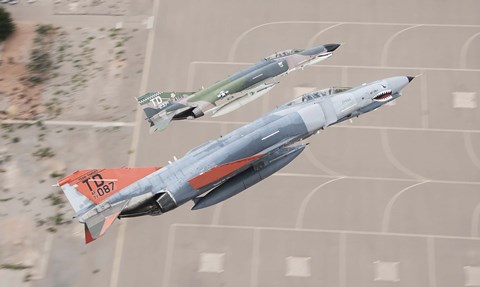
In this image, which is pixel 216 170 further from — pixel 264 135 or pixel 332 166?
pixel 332 166

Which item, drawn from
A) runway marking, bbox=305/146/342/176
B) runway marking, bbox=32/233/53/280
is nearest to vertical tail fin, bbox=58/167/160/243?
runway marking, bbox=32/233/53/280

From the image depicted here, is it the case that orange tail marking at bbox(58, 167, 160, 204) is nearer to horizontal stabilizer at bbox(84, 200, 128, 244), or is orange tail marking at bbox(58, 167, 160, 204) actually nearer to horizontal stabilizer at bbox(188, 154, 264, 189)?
horizontal stabilizer at bbox(84, 200, 128, 244)

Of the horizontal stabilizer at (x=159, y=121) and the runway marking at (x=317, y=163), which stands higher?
the horizontal stabilizer at (x=159, y=121)

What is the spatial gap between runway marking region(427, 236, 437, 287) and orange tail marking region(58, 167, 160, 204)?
67.8 ft

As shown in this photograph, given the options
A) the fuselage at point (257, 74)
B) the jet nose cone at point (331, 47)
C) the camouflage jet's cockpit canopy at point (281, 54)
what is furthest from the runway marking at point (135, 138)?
the jet nose cone at point (331, 47)

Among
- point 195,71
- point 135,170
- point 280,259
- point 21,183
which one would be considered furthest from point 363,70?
point 21,183

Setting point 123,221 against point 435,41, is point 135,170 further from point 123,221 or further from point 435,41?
point 435,41

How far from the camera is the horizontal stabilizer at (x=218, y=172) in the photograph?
45562mm

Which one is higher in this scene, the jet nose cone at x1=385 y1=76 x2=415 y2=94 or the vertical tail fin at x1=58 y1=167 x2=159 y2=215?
the jet nose cone at x1=385 y1=76 x2=415 y2=94

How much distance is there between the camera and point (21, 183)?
5266cm

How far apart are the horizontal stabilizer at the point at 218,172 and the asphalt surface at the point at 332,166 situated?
512 cm

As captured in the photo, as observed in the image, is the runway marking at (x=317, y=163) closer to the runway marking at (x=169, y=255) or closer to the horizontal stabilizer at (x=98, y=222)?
the runway marking at (x=169, y=255)

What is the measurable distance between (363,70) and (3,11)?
30385 mm

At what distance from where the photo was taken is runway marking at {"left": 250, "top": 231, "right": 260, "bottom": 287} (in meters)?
47.9
